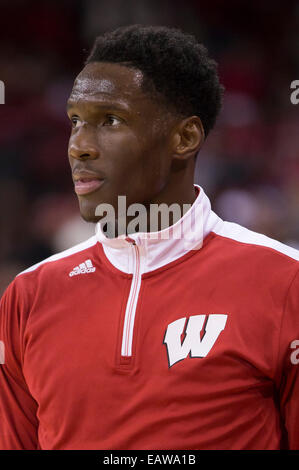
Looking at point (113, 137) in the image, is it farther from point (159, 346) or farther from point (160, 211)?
point (159, 346)

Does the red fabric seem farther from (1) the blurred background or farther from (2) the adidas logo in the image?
(1) the blurred background

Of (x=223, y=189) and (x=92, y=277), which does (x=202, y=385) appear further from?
(x=223, y=189)

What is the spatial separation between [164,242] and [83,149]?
0.28 m

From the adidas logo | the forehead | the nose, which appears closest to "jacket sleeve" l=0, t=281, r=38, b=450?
the adidas logo

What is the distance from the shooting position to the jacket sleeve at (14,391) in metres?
1.66

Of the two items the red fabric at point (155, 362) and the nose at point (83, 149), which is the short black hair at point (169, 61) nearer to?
the nose at point (83, 149)

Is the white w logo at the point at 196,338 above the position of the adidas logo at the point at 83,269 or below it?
below

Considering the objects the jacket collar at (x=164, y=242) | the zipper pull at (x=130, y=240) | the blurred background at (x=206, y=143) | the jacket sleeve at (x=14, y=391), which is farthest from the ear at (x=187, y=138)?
the blurred background at (x=206, y=143)

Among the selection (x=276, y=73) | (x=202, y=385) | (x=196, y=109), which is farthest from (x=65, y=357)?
(x=276, y=73)

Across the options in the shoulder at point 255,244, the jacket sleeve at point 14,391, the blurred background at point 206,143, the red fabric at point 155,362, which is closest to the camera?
the red fabric at point 155,362

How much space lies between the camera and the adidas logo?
5.52ft

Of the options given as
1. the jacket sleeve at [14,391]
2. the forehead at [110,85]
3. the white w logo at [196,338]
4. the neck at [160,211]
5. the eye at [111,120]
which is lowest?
the jacket sleeve at [14,391]

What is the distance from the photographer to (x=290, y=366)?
4.77 ft

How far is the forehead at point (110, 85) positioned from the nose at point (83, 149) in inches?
3.4
